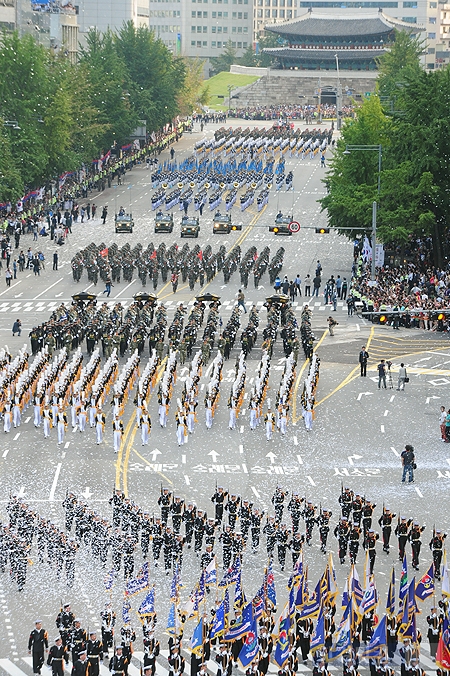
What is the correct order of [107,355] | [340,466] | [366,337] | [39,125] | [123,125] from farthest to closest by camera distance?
1. [123,125]
2. [39,125]
3. [366,337]
4. [107,355]
5. [340,466]

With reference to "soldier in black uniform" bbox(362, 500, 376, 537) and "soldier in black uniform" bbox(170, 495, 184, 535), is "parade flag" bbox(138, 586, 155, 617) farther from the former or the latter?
"soldier in black uniform" bbox(362, 500, 376, 537)

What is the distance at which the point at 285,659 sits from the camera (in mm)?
30875

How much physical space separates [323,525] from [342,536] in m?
0.75

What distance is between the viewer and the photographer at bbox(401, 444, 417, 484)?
45750 mm

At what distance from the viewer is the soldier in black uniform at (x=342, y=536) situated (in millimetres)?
39375

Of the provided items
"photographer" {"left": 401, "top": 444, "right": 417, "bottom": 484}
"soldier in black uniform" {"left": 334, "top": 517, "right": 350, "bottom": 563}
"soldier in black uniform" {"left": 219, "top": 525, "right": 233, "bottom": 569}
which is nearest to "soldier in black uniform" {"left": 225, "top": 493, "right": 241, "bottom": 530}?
"soldier in black uniform" {"left": 219, "top": 525, "right": 233, "bottom": 569}

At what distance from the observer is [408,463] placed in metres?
46.0

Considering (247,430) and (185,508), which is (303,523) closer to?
(185,508)

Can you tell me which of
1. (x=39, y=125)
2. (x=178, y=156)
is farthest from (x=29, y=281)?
(x=178, y=156)

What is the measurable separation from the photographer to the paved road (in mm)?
319

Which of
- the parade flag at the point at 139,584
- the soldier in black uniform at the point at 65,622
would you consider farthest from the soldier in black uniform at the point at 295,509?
the soldier in black uniform at the point at 65,622

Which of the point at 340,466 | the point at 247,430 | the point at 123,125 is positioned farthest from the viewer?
the point at 123,125

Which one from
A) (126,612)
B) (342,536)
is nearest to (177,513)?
(342,536)

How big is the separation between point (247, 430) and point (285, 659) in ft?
72.3
